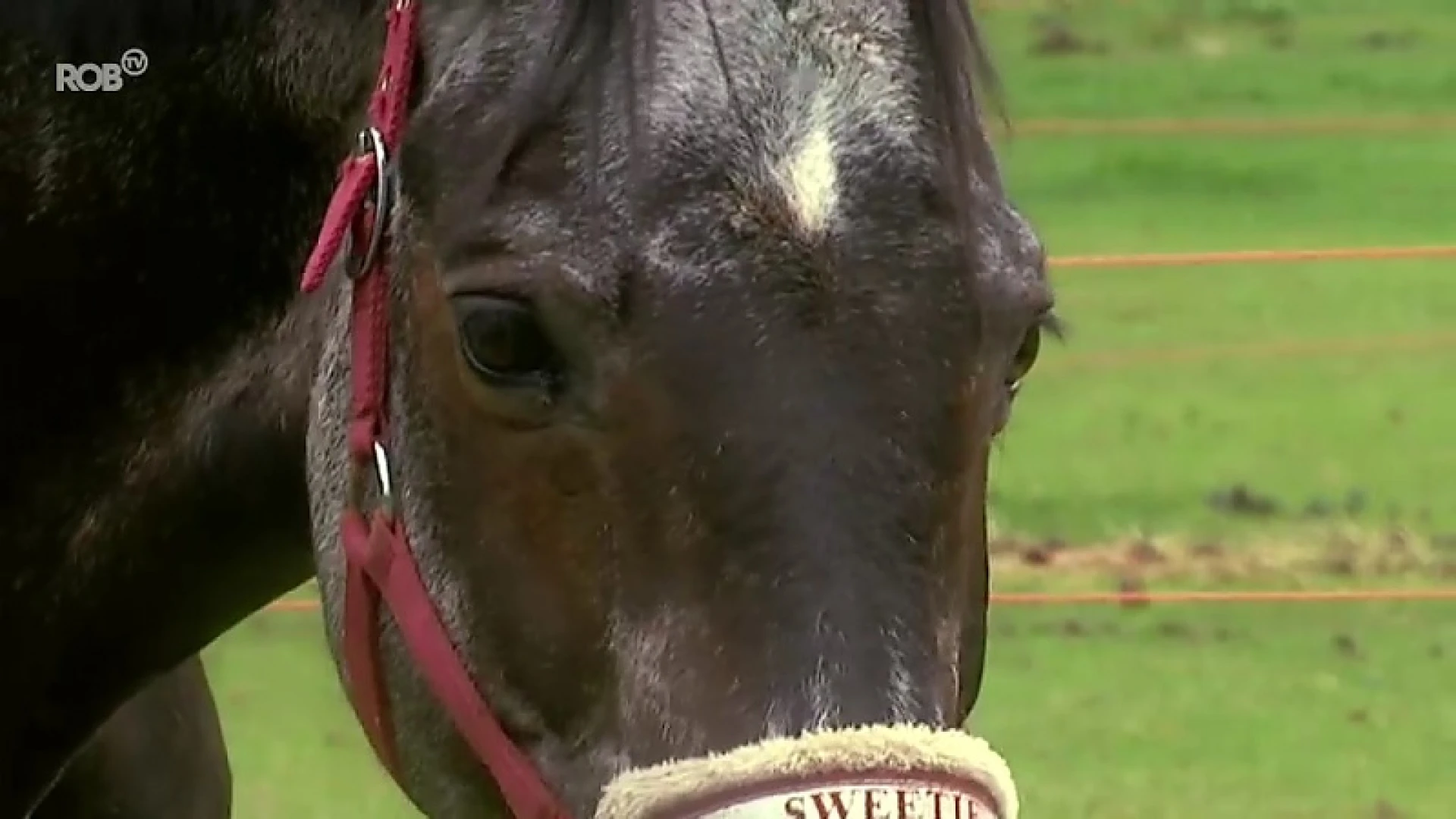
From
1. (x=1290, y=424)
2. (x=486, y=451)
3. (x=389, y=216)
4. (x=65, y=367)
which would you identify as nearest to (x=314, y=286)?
(x=389, y=216)

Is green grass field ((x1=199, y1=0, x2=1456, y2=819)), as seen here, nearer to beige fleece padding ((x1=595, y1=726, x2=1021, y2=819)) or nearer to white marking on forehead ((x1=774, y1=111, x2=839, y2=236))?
white marking on forehead ((x1=774, y1=111, x2=839, y2=236))

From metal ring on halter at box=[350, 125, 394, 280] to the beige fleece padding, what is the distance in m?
0.42

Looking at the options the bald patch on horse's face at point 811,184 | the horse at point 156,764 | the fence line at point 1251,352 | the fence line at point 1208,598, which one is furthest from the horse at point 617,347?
the fence line at point 1251,352

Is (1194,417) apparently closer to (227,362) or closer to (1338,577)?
(1338,577)

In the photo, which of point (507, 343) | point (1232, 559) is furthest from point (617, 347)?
point (1232, 559)

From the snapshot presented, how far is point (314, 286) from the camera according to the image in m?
1.59

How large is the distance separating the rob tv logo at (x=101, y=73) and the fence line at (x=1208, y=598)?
3207 millimetres

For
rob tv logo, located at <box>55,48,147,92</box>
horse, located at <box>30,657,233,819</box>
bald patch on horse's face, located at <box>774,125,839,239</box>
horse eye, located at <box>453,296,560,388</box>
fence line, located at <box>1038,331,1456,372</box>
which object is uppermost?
bald patch on horse's face, located at <box>774,125,839,239</box>

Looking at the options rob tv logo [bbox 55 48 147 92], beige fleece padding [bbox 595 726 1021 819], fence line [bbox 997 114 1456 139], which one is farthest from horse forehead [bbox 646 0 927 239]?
fence line [bbox 997 114 1456 139]

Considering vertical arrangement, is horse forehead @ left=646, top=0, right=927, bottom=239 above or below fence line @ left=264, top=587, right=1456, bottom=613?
above

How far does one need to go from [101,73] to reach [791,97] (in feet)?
2.11

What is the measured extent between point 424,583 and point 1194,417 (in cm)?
557

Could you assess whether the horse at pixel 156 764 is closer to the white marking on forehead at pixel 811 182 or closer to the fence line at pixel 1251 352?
the white marking on forehead at pixel 811 182

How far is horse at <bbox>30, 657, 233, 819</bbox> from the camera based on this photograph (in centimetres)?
224
